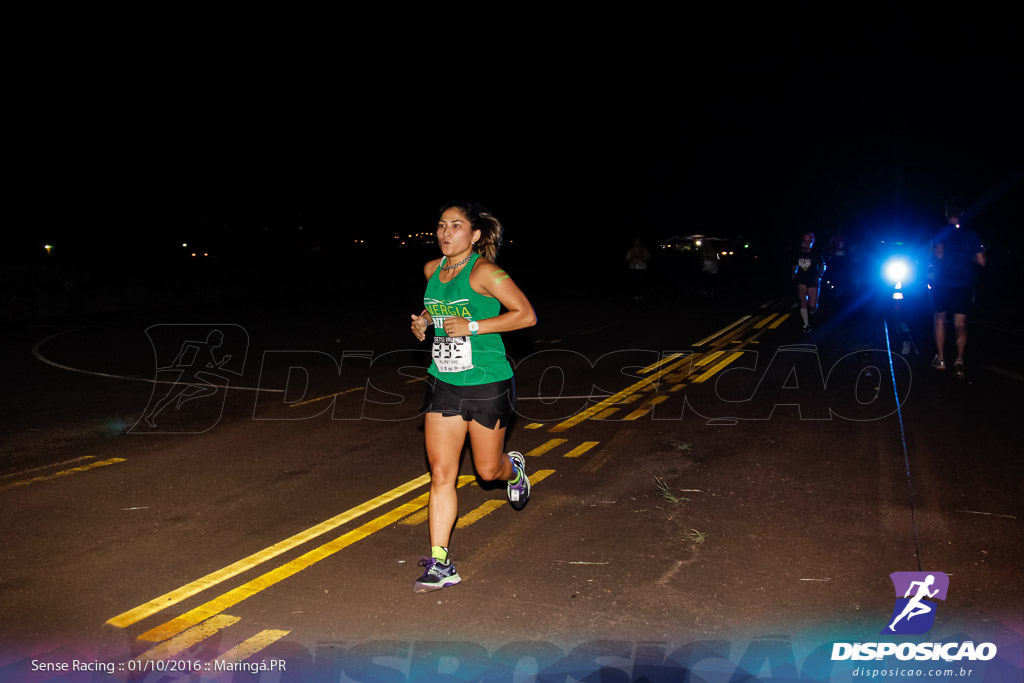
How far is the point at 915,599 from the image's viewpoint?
4418mm

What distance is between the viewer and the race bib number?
4.84 meters

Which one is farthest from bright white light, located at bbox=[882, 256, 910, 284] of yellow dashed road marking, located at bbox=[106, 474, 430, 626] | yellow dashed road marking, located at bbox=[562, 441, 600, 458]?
yellow dashed road marking, located at bbox=[106, 474, 430, 626]

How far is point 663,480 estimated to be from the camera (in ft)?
22.1

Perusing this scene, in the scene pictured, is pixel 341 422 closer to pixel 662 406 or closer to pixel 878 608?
pixel 662 406

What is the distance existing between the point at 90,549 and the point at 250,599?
1.48 metres

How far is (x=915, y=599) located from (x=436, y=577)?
2.46 metres

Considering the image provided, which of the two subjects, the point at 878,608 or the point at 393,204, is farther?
the point at 393,204

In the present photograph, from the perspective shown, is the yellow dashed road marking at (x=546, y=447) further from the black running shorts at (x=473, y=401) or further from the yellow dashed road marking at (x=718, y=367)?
the yellow dashed road marking at (x=718, y=367)

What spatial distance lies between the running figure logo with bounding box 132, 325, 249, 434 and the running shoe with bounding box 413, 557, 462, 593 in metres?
5.02

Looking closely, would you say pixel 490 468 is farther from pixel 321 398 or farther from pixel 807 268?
pixel 807 268

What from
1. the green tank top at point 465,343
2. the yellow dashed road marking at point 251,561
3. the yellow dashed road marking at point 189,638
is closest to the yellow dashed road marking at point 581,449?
the yellow dashed road marking at point 251,561

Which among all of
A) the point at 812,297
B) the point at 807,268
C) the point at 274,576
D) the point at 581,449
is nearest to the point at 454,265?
the point at 274,576

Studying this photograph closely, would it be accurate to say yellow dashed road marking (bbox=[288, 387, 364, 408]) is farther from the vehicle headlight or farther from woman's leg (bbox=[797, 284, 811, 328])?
the vehicle headlight

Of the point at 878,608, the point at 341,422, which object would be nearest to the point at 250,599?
the point at 878,608
